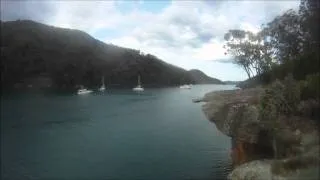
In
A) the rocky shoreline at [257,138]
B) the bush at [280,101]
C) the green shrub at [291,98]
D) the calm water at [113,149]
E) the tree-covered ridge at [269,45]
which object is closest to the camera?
the rocky shoreline at [257,138]

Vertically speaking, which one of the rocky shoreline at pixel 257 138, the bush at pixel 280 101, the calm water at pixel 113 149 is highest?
the bush at pixel 280 101

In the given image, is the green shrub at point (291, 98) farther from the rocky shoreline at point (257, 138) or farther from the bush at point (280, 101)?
the rocky shoreline at point (257, 138)

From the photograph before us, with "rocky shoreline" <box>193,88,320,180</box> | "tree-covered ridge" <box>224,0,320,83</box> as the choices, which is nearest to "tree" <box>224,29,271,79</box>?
"tree-covered ridge" <box>224,0,320,83</box>

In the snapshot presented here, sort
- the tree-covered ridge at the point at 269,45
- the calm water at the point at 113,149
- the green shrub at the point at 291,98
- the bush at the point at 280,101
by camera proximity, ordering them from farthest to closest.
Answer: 1. the tree-covered ridge at the point at 269,45
2. the calm water at the point at 113,149
3. the bush at the point at 280,101
4. the green shrub at the point at 291,98

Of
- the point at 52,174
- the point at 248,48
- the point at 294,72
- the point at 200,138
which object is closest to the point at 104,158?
the point at 52,174

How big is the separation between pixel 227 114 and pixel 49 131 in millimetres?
44329

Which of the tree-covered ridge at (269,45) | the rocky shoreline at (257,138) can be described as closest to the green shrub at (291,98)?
the rocky shoreline at (257,138)

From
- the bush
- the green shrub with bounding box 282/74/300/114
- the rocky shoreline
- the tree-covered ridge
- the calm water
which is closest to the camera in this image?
the rocky shoreline

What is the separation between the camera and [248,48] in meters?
75.5

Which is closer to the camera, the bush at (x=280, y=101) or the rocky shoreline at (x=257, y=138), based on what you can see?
the rocky shoreline at (x=257, y=138)

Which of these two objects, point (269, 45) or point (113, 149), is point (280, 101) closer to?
point (113, 149)

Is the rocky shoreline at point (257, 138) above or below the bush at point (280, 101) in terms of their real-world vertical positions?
below

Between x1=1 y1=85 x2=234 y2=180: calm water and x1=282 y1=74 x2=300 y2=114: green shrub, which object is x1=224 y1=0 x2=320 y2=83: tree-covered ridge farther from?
x1=282 y1=74 x2=300 y2=114: green shrub

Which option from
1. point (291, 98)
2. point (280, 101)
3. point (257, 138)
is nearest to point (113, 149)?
point (257, 138)
